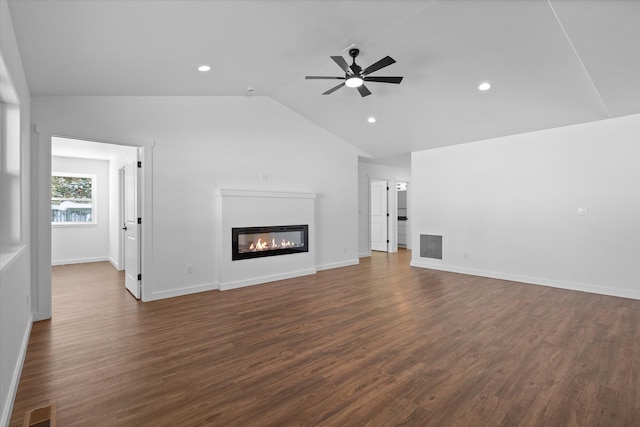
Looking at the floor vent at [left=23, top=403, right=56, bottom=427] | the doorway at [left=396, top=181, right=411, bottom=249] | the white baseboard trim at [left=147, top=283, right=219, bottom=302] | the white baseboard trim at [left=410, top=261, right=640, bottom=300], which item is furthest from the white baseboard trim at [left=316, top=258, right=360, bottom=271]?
the floor vent at [left=23, top=403, right=56, bottom=427]

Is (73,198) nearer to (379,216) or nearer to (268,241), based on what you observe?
(268,241)

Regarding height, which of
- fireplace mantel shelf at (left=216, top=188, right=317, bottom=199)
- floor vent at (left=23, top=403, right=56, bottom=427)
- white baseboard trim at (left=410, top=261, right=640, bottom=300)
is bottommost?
floor vent at (left=23, top=403, right=56, bottom=427)

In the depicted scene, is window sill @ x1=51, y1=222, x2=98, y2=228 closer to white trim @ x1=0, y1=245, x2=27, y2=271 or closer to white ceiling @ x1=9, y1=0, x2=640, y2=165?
white ceiling @ x1=9, y1=0, x2=640, y2=165

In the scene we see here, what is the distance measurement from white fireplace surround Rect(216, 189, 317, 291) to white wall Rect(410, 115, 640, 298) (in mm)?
2640

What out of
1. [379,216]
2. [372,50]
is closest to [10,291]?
[372,50]

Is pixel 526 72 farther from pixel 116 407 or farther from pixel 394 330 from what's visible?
pixel 116 407

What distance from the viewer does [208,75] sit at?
3.83m

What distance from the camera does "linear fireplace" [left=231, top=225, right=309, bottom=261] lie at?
201 inches

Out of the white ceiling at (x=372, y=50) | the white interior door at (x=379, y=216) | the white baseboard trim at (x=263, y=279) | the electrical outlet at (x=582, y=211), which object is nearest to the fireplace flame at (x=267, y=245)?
the white baseboard trim at (x=263, y=279)

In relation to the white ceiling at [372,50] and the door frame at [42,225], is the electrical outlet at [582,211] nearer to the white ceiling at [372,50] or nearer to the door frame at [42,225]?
the white ceiling at [372,50]

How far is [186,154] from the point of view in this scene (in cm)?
470

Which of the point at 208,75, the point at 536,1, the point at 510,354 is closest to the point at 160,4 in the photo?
the point at 208,75

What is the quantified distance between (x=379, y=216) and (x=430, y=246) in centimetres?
291

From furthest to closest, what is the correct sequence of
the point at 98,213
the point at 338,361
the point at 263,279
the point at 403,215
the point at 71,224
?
the point at 403,215, the point at 98,213, the point at 71,224, the point at 263,279, the point at 338,361
